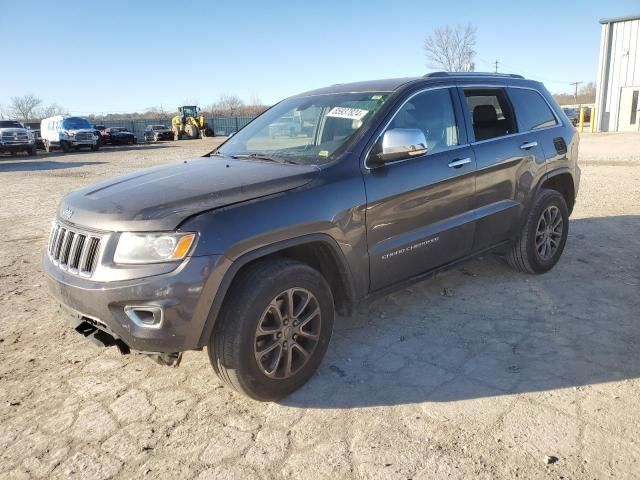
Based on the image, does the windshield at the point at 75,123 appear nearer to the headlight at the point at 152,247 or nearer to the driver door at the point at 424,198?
the driver door at the point at 424,198

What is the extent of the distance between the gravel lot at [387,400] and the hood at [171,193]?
1.13 metres

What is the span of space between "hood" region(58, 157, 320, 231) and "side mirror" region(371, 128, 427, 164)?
482mm

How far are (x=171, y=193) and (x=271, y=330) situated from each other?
969mm

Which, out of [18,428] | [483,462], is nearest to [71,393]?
[18,428]

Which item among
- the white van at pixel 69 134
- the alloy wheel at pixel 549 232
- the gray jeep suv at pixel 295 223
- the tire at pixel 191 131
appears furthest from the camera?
the tire at pixel 191 131

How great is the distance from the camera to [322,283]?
10.1 feet

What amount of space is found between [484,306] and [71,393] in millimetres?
3165

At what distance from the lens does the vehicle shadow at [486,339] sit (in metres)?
3.12

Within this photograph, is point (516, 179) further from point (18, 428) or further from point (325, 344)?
point (18, 428)

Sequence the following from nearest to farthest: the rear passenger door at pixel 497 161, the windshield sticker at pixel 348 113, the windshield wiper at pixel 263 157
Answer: the windshield wiper at pixel 263 157
the windshield sticker at pixel 348 113
the rear passenger door at pixel 497 161

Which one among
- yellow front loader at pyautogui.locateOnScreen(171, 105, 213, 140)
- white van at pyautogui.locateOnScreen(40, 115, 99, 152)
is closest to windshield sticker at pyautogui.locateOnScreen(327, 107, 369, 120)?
white van at pyautogui.locateOnScreen(40, 115, 99, 152)

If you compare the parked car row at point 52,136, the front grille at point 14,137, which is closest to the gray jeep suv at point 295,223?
the front grille at point 14,137

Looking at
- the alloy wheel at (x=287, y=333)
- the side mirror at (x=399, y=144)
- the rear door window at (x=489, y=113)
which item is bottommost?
the alloy wheel at (x=287, y=333)

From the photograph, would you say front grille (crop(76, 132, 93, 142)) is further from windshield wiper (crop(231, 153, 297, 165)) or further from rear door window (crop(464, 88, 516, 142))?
rear door window (crop(464, 88, 516, 142))
